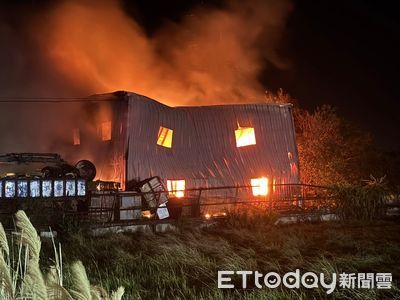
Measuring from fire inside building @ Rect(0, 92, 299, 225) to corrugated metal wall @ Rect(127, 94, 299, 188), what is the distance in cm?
4

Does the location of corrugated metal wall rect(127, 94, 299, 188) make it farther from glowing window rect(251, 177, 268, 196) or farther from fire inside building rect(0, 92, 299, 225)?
glowing window rect(251, 177, 268, 196)

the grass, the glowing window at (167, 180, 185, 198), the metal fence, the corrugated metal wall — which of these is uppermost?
the corrugated metal wall

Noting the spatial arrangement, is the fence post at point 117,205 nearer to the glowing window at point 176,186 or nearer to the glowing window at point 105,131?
the glowing window at point 176,186

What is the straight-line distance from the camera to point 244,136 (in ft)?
76.0

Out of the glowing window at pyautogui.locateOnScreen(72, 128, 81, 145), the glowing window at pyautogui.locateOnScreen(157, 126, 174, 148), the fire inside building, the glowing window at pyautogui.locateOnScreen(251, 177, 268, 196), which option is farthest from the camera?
the glowing window at pyautogui.locateOnScreen(251, 177, 268, 196)

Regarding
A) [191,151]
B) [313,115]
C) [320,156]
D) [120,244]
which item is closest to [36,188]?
[120,244]

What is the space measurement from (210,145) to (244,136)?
5.69 feet

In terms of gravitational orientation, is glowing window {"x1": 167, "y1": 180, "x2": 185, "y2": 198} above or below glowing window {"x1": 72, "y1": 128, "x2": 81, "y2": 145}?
below

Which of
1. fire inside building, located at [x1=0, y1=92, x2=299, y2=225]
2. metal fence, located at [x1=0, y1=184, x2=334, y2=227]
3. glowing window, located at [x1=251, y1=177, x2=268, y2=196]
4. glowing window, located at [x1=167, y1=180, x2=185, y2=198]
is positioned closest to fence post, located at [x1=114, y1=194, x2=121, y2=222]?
metal fence, located at [x1=0, y1=184, x2=334, y2=227]

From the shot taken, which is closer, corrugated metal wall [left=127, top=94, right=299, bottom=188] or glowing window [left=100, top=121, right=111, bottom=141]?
corrugated metal wall [left=127, top=94, right=299, bottom=188]

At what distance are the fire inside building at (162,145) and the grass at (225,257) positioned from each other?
7570 mm

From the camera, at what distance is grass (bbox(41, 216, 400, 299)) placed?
6.70 metres

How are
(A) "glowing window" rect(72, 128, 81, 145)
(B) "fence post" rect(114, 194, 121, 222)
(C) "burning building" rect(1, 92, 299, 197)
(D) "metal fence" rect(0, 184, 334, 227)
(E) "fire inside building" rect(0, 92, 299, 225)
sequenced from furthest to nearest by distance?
(A) "glowing window" rect(72, 128, 81, 145) < (C) "burning building" rect(1, 92, 299, 197) < (E) "fire inside building" rect(0, 92, 299, 225) < (B) "fence post" rect(114, 194, 121, 222) < (D) "metal fence" rect(0, 184, 334, 227)

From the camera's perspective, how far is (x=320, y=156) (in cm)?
2695
